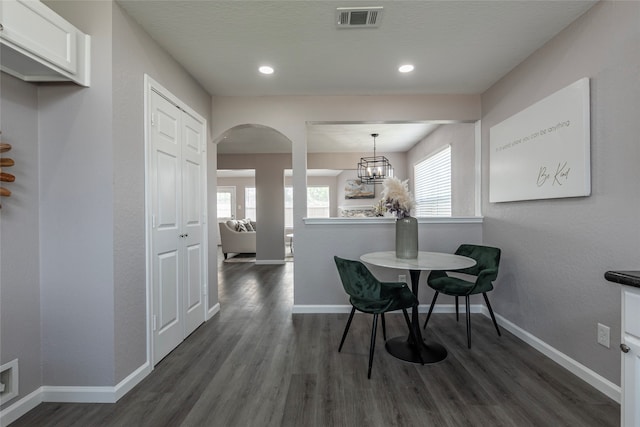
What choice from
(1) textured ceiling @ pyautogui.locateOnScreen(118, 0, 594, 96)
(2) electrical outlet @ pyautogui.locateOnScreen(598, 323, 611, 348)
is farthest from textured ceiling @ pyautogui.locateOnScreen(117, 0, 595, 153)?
(2) electrical outlet @ pyautogui.locateOnScreen(598, 323, 611, 348)

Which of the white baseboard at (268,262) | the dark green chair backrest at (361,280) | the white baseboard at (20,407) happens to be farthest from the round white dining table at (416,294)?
the white baseboard at (268,262)

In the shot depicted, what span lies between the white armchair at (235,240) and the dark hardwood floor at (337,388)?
14.9 ft

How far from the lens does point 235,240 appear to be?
7227mm

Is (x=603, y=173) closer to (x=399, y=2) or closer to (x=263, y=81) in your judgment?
(x=399, y=2)

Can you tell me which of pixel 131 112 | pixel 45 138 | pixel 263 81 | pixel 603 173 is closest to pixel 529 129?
pixel 603 173

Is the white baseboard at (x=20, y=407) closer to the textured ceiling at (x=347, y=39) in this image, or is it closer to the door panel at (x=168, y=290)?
the door panel at (x=168, y=290)

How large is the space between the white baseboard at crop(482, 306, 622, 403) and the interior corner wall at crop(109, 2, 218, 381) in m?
2.90

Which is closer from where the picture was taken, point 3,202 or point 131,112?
point 3,202

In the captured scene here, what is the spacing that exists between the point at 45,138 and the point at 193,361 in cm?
180

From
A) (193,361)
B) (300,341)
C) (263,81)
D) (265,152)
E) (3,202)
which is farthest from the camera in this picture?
(265,152)

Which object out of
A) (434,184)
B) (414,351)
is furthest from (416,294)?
(434,184)

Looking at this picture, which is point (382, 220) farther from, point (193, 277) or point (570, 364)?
point (193, 277)

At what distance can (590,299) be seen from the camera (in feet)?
6.34

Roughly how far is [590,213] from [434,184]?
331cm
